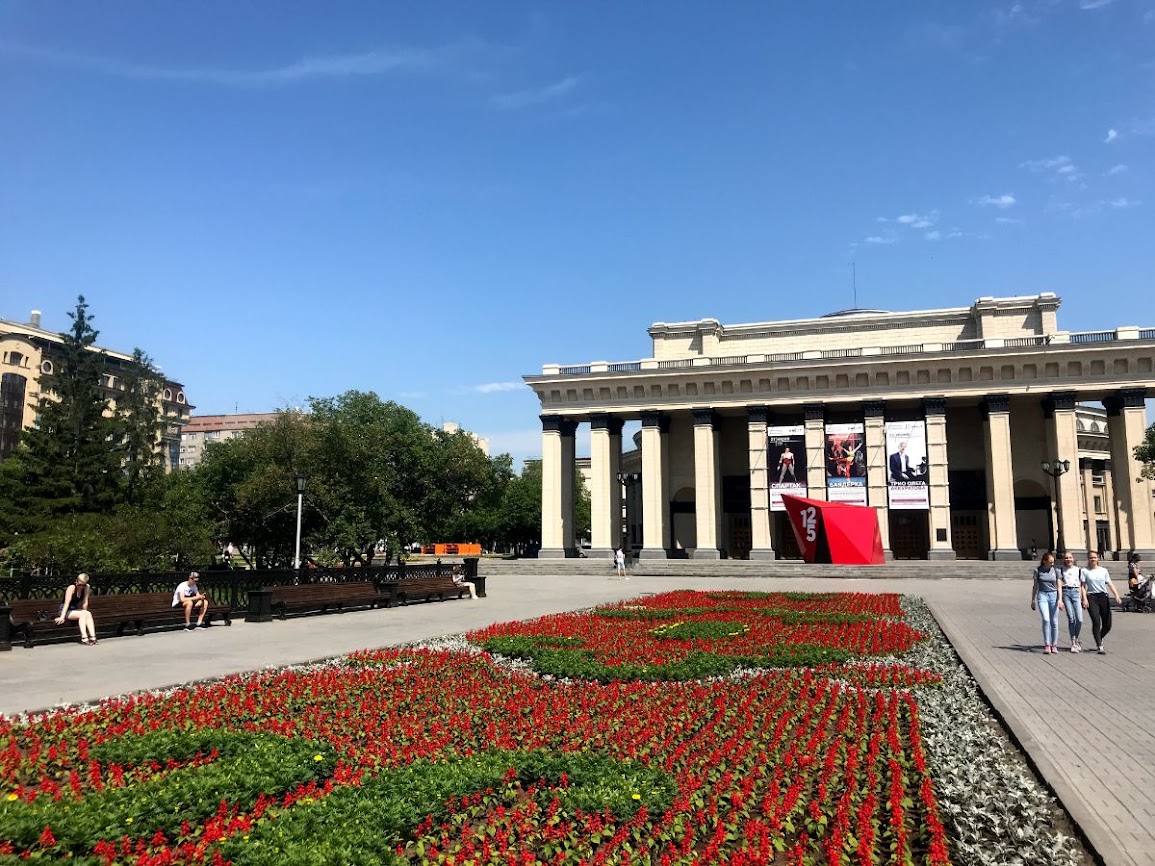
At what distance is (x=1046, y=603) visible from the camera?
1202cm

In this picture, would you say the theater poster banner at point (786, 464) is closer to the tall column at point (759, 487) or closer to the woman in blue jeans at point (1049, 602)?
the tall column at point (759, 487)

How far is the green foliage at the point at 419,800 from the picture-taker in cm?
417

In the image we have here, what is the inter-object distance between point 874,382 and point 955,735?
4084cm

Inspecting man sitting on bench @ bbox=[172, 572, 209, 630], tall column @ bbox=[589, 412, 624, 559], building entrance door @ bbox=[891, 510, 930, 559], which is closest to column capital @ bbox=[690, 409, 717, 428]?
tall column @ bbox=[589, 412, 624, 559]

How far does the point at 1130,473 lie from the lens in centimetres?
4181

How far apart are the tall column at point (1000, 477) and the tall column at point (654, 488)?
17.9m

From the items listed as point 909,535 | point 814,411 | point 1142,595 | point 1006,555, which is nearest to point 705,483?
point 814,411

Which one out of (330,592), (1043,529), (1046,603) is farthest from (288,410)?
(1043,529)

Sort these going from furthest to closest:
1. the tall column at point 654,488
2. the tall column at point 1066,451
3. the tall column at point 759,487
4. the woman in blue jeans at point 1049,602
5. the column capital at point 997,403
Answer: the tall column at point 654,488, the tall column at point 759,487, the column capital at point 997,403, the tall column at point 1066,451, the woman in blue jeans at point 1049,602

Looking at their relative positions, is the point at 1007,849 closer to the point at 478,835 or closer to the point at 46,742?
the point at 478,835

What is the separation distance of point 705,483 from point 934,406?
13448mm

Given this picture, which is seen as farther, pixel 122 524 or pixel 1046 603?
pixel 122 524

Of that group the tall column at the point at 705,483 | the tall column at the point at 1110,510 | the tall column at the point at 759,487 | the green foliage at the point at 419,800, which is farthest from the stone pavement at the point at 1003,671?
the tall column at the point at 1110,510

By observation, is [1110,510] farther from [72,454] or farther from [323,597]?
[72,454]
